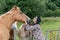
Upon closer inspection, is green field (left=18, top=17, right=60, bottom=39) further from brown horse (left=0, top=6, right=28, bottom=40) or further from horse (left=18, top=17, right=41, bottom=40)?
brown horse (left=0, top=6, right=28, bottom=40)

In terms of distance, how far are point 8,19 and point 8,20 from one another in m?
0.04

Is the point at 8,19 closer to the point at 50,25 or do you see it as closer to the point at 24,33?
the point at 24,33

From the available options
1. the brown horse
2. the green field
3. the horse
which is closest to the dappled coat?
the horse

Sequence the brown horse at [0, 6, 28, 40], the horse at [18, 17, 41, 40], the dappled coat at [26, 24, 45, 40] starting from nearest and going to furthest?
the dappled coat at [26, 24, 45, 40] → the brown horse at [0, 6, 28, 40] → the horse at [18, 17, 41, 40]

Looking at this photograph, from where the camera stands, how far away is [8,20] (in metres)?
9.03

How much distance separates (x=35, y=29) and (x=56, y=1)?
5159 cm

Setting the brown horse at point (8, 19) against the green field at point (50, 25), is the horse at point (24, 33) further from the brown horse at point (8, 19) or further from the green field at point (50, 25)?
the green field at point (50, 25)

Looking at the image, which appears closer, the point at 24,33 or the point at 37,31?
the point at 37,31

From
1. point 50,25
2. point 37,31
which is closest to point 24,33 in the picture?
point 37,31

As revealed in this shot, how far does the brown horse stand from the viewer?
8727 mm

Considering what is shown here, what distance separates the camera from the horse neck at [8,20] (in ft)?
29.3

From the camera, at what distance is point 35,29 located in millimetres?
8680

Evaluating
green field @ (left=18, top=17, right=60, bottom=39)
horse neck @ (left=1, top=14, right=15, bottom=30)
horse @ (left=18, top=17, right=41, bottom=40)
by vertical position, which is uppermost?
green field @ (left=18, top=17, right=60, bottom=39)

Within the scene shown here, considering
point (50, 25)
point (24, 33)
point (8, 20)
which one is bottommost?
point (24, 33)
